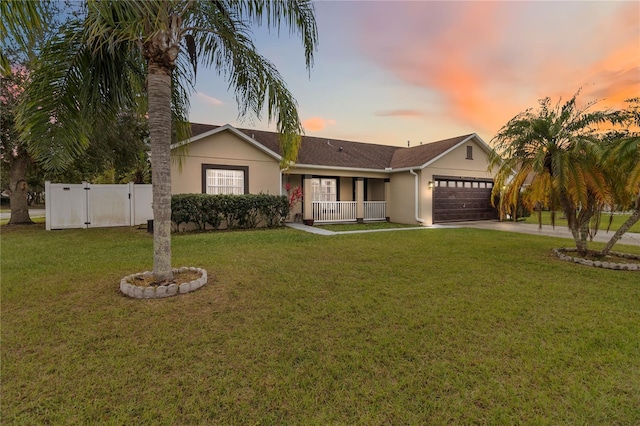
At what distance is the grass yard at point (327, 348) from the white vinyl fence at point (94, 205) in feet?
27.1

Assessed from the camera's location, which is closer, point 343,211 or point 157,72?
point 157,72

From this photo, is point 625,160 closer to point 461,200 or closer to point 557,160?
point 557,160

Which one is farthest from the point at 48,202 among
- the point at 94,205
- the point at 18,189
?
the point at 18,189

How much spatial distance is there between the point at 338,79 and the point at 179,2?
7.88 m

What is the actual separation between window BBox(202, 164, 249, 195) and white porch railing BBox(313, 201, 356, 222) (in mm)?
3811

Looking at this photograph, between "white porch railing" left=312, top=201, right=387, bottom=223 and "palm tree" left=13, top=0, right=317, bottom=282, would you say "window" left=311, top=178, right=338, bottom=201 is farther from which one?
"palm tree" left=13, top=0, right=317, bottom=282

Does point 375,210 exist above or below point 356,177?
below

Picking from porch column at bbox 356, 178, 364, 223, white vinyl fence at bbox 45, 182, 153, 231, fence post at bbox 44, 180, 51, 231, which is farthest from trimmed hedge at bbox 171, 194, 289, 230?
fence post at bbox 44, 180, 51, 231

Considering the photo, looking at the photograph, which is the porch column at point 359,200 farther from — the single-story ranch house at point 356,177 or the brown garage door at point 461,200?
the brown garage door at point 461,200

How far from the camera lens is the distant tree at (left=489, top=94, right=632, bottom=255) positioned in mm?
6516

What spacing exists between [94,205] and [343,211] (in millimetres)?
11801

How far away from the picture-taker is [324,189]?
54.3ft

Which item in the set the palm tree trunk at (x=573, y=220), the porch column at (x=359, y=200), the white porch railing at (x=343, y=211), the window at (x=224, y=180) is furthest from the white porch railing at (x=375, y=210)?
the palm tree trunk at (x=573, y=220)

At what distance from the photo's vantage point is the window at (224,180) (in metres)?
12.6
